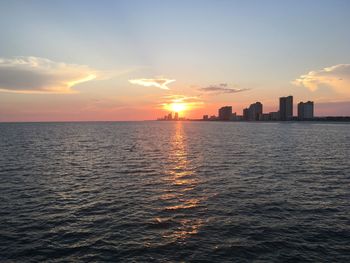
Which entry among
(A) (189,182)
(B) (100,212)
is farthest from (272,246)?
(A) (189,182)

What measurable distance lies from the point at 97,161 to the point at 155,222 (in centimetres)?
4204

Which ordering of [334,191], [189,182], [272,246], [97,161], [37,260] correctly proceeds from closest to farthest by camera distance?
[37,260]
[272,246]
[334,191]
[189,182]
[97,161]

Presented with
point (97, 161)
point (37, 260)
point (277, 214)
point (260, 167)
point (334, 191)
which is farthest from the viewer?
point (97, 161)

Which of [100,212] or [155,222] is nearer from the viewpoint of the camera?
[155,222]

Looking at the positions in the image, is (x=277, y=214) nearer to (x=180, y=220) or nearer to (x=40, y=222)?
(x=180, y=220)

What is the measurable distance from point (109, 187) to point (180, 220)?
1584 centimetres

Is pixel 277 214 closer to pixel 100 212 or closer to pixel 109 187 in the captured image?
pixel 100 212

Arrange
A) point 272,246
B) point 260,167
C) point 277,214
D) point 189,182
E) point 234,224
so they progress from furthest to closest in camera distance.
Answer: point 260,167
point 189,182
point 277,214
point 234,224
point 272,246

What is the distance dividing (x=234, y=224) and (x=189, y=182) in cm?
1870

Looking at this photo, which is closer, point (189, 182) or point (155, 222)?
point (155, 222)

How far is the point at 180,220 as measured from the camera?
28469 mm

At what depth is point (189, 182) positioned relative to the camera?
1794 inches

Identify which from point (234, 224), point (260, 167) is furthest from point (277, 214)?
point (260, 167)

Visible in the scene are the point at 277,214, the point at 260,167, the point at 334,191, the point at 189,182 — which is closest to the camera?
the point at 277,214
